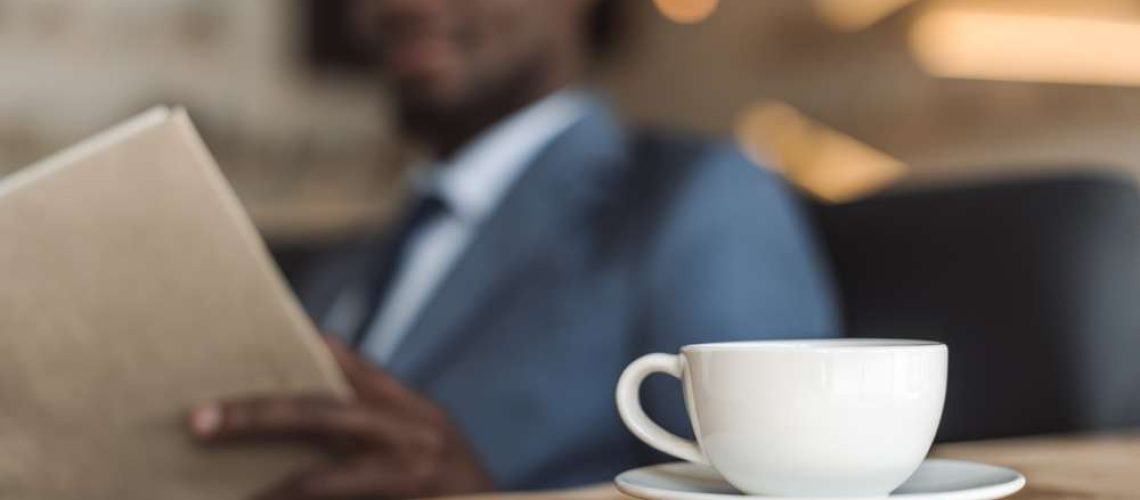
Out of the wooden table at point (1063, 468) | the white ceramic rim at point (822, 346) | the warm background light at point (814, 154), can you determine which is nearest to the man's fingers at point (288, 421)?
the wooden table at point (1063, 468)

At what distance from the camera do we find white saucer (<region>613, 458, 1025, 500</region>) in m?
0.44

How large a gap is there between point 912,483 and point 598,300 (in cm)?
56

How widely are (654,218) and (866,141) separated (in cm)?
145

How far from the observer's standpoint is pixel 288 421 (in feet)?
2.32

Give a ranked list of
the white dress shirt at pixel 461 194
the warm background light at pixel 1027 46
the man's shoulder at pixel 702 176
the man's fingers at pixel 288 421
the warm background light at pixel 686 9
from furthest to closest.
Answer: the warm background light at pixel 686 9 → the warm background light at pixel 1027 46 → the white dress shirt at pixel 461 194 → the man's shoulder at pixel 702 176 → the man's fingers at pixel 288 421

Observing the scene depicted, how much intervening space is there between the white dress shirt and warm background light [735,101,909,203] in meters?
1.10

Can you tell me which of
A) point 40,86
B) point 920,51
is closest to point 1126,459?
point 920,51

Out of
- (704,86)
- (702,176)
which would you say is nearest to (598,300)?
(702,176)

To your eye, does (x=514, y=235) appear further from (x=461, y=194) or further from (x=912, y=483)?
(x=912, y=483)

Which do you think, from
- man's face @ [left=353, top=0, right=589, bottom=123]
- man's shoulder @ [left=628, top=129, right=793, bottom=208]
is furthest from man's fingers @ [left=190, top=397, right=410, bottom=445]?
man's face @ [left=353, top=0, right=589, bottom=123]

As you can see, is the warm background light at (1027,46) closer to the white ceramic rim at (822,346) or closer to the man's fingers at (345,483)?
the man's fingers at (345,483)

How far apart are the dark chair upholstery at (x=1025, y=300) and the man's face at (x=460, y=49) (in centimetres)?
55

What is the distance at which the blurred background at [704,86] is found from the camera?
6.90 feet

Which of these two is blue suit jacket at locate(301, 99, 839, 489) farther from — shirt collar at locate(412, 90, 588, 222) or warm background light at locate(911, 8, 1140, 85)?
warm background light at locate(911, 8, 1140, 85)
